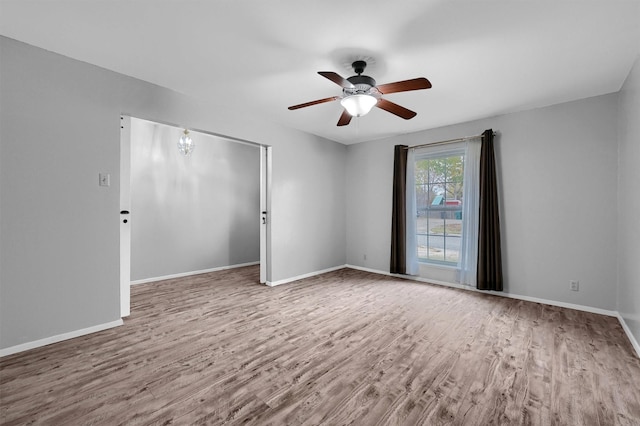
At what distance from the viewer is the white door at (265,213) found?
4441 millimetres

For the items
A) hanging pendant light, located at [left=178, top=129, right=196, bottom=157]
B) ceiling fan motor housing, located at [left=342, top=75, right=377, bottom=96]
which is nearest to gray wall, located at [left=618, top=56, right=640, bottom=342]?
ceiling fan motor housing, located at [left=342, top=75, right=377, bottom=96]

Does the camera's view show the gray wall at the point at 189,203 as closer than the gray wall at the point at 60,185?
No

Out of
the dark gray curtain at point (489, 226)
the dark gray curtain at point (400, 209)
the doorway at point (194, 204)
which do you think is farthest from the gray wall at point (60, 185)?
the dark gray curtain at point (489, 226)

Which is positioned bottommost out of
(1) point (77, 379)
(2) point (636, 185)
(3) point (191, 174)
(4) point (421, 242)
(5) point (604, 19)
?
(1) point (77, 379)

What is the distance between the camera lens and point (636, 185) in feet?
8.12

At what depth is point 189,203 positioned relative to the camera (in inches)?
204

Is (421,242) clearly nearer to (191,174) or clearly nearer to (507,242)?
(507,242)

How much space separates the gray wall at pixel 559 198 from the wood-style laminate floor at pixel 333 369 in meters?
Result: 0.43

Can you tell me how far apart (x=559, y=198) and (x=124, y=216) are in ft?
17.2

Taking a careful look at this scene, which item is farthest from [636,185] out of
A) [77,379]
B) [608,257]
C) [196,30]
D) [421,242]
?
[77,379]

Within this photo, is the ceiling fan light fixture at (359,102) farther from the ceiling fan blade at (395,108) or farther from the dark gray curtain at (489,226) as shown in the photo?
the dark gray curtain at (489,226)

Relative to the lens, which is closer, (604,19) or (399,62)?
(604,19)

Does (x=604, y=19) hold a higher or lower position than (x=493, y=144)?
higher

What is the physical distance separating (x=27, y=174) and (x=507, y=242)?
5.44 meters
